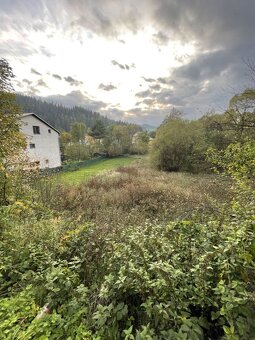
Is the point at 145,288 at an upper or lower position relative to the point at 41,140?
lower

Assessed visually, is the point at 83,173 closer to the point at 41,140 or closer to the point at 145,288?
the point at 41,140

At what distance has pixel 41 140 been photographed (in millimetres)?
27500

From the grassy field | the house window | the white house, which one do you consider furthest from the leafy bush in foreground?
the house window

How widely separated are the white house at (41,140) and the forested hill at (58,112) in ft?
309

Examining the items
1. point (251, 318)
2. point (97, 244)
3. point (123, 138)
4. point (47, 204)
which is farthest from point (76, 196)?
point (123, 138)

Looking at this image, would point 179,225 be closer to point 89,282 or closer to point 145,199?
point 89,282

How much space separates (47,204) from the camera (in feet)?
25.2

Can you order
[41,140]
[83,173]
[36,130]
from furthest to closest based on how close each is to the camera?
[41,140] → [36,130] → [83,173]

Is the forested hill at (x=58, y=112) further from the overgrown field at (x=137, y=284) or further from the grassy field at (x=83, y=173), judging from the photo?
the overgrown field at (x=137, y=284)

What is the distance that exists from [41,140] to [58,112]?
13806 centimetres

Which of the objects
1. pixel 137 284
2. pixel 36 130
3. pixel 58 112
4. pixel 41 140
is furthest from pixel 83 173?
pixel 58 112

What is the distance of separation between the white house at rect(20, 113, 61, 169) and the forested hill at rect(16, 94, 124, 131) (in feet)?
309

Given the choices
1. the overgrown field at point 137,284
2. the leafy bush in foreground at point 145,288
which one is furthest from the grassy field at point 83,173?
the leafy bush in foreground at point 145,288

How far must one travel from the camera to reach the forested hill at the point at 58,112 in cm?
12431
